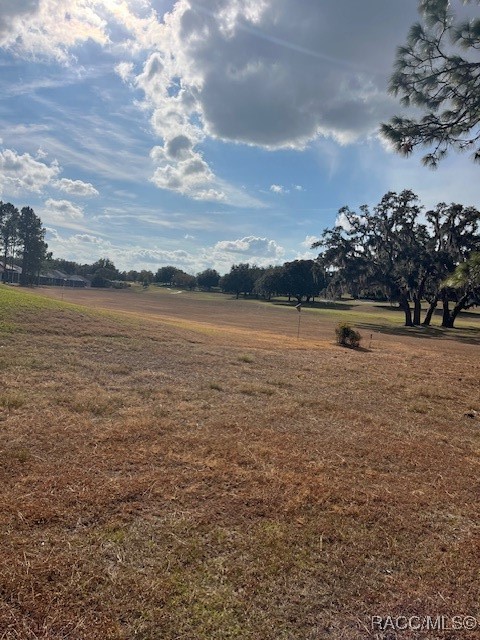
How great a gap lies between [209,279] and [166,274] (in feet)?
103

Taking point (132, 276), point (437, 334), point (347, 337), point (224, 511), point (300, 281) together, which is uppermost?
point (132, 276)

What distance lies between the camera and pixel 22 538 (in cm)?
294

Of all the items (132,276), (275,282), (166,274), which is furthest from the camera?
(132,276)

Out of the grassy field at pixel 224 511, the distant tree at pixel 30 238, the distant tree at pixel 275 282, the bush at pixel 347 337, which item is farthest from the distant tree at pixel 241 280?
the grassy field at pixel 224 511

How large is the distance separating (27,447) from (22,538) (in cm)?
165

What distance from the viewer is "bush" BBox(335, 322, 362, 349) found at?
18.2 meters

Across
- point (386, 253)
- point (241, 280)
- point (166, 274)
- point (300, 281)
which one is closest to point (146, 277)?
point (166, 274)

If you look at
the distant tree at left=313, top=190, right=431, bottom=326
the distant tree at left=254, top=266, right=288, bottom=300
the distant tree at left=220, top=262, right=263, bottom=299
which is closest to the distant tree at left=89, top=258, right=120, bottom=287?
the distant tree at left=220, top=262, right=263, bottom=299

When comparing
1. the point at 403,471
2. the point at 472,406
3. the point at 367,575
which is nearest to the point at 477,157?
the point at 472,406

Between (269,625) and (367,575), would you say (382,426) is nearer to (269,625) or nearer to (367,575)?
(367,575)

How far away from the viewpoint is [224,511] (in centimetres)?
352

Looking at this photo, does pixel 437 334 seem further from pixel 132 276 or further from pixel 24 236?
pixel 132 276

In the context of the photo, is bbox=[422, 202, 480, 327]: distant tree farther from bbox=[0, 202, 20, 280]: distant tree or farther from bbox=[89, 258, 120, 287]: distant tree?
bbox=[89, 258, 120, 287]: distant tree

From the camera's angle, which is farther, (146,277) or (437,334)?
(146,277)
